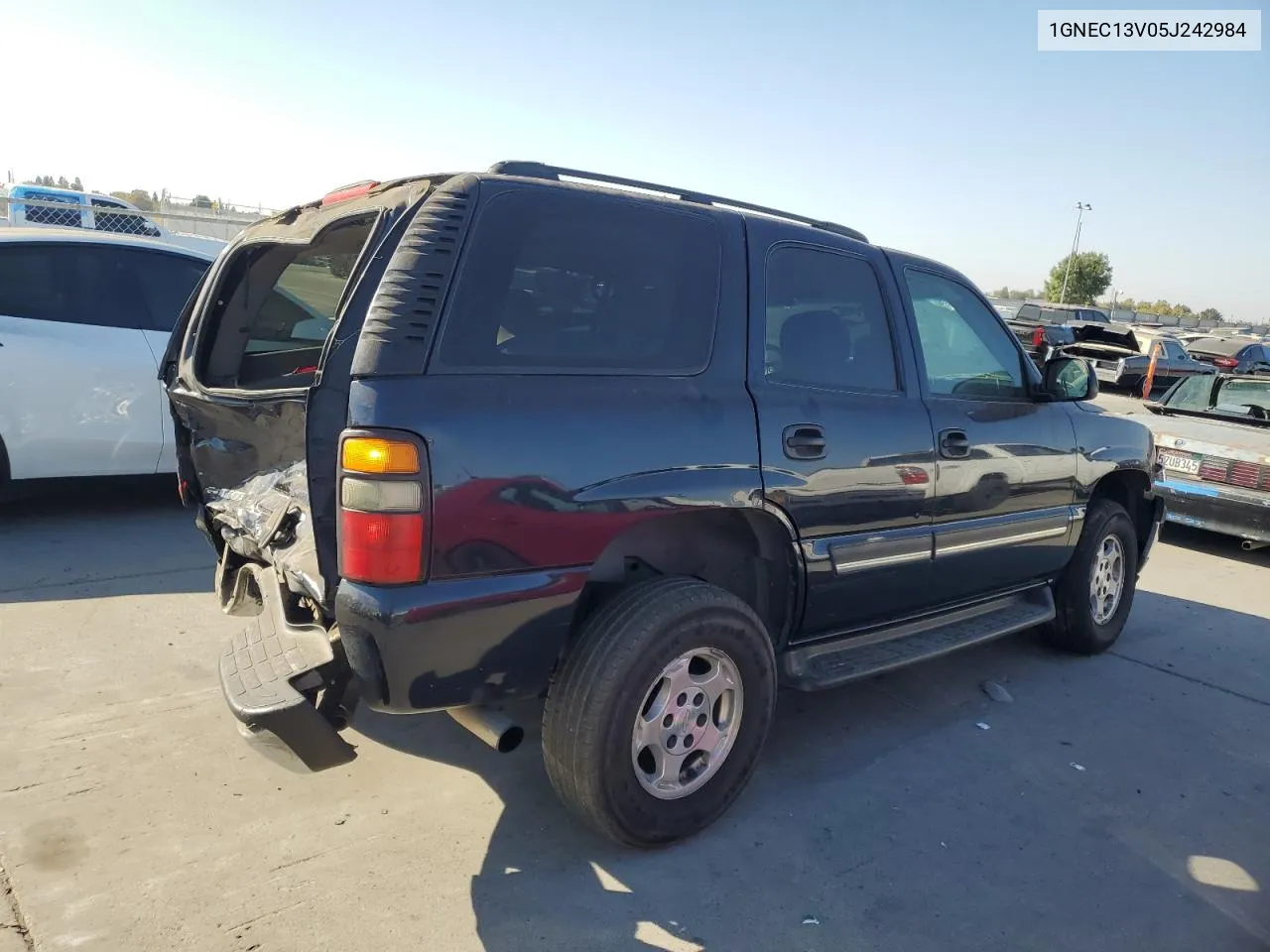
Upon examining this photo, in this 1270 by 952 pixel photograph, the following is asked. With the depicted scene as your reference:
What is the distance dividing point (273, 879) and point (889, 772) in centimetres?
221

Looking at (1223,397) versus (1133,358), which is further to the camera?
(1133,358)

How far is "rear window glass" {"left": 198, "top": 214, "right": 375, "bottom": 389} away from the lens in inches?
142

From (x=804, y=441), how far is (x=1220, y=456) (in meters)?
5.79

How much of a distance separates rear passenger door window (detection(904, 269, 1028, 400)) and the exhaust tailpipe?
223 cm

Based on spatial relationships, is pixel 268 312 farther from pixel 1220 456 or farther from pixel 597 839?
pixel 1220 456

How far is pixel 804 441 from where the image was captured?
10.5ft

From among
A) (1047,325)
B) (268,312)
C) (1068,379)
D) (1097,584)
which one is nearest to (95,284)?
(268,312)

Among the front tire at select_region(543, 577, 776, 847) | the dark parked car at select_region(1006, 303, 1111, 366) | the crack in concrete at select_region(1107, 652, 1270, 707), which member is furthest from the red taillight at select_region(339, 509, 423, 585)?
the dark parked car at select_region(1006, 303, 1111, 366)

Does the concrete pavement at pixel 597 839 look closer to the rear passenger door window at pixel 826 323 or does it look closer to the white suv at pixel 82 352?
the white suv at pixel 82 352

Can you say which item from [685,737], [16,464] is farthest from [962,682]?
[16,464]

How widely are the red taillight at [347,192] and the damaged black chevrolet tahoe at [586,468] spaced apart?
1 centimetres

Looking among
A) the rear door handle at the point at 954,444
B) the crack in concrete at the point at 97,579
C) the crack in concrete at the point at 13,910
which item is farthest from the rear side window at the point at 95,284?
the rear door handle at the point at 954,444

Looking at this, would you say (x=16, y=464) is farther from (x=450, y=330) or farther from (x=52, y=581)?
(x=450, y=330)

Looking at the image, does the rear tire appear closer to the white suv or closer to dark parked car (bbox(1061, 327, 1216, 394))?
the white suv
